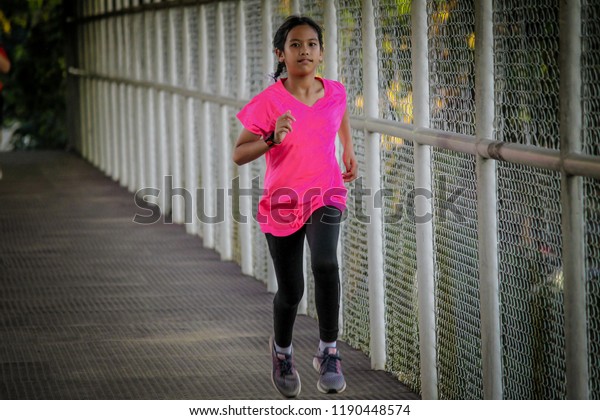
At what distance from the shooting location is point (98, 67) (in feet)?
67.7

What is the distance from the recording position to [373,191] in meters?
7.18

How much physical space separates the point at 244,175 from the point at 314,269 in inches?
178

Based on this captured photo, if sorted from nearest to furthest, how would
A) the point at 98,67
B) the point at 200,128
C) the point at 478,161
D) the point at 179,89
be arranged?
the point at 478,161 < the point at 200,128 < the point at 179,89 < the point at 98,67

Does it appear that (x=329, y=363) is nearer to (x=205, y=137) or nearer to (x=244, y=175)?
(x=244, y=175)

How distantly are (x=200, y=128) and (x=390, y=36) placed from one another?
574 centimetres

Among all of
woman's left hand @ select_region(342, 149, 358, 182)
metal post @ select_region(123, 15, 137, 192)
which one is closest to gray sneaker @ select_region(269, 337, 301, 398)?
woman's left hand @ select_region(342, 149, 358, 182)

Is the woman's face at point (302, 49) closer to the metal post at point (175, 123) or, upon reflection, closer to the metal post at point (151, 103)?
the metal post at point (175, 123)

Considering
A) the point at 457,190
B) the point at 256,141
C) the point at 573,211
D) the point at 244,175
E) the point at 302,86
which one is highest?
the point at 302,86

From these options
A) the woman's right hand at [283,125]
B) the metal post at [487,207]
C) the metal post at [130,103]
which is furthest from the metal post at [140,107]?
the metal post at [487,207]

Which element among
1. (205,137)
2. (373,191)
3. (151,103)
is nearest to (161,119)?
(151,103)

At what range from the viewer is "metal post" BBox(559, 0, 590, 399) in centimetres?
439

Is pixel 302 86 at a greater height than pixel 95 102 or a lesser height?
greater
